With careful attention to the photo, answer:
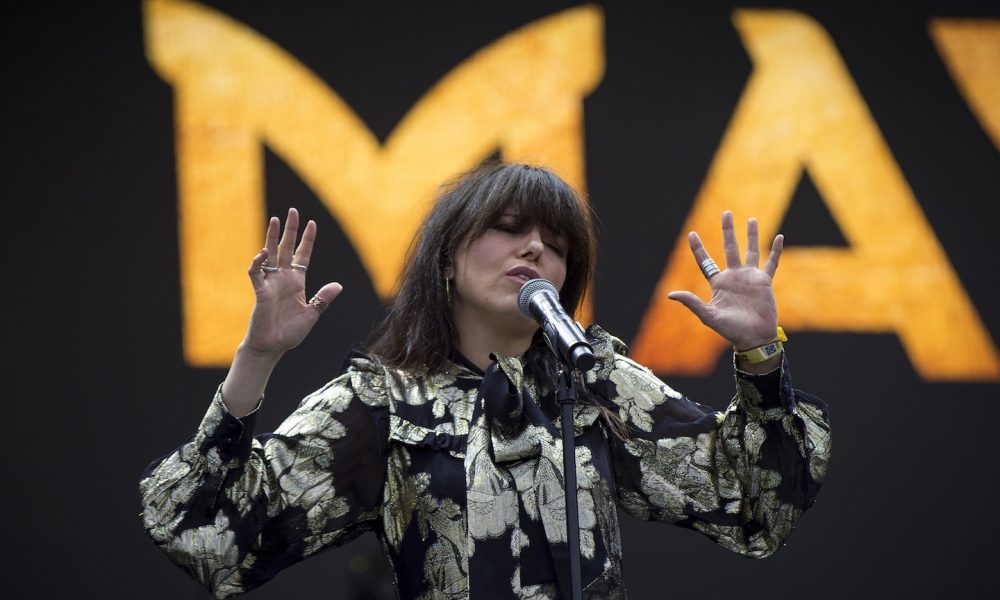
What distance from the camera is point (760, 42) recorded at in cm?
353

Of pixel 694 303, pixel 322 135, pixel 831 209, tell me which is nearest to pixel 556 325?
pixel 694 303

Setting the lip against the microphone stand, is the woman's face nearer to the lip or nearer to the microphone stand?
the lip

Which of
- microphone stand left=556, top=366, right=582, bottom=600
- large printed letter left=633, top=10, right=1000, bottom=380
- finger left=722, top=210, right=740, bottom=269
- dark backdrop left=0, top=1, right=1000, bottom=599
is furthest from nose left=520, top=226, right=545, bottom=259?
large printed letter left=633, top=10, right=1000, bottom=380

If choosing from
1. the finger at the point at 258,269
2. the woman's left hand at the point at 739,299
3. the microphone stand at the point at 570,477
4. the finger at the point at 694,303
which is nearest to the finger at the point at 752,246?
the woman's left hand at the point at 739,299

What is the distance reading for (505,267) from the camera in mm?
1879

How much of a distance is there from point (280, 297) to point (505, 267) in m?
0.39

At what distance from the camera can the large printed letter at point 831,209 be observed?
3436mm

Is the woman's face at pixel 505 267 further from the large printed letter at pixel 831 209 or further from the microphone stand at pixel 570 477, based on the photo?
the large printed letter at pixel 831 209

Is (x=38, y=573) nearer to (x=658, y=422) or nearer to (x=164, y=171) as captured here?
(x=164, y=171)

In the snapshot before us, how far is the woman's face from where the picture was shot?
1867mm

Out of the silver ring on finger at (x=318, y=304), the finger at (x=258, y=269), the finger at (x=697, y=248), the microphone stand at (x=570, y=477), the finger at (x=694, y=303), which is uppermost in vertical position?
the finger at (x=697, y=248)

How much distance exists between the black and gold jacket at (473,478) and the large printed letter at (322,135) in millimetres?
1253

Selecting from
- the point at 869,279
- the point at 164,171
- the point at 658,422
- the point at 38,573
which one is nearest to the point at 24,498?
the point at 38,573

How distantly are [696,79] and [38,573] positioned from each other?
2.30 m
